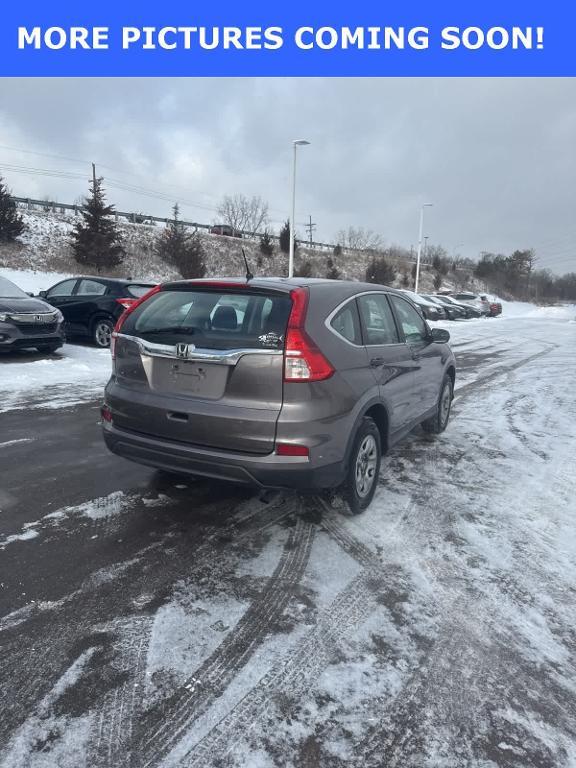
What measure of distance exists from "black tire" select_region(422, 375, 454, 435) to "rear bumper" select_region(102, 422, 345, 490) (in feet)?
9.76

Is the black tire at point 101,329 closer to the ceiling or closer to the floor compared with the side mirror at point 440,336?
closer to the floor

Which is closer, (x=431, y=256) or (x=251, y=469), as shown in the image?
(x=251, y=469)

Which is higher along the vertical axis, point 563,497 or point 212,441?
point 212,441

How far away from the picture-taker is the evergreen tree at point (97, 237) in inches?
1356

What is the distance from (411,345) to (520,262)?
94364 mm

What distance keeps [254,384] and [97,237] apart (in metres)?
35.2

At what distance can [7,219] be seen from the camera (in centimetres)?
3369

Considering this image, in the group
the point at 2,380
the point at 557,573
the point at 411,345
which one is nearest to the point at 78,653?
the point at 557,573

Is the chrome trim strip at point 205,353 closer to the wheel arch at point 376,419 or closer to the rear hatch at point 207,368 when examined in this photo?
the rear hatch at point 207,368

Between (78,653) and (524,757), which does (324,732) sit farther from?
(78,653)

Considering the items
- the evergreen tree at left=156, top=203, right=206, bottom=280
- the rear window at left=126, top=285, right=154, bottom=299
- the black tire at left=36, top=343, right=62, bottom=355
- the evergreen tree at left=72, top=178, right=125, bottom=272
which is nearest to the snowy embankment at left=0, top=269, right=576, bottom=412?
the black tire at left=36, top=343, right=62, bottom=355

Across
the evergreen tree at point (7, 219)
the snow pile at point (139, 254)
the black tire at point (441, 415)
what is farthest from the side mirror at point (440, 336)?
the evergreen tree at point (7, 219)

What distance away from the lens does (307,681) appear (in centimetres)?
227

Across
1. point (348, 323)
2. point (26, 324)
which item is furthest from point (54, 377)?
point (348, 323)
